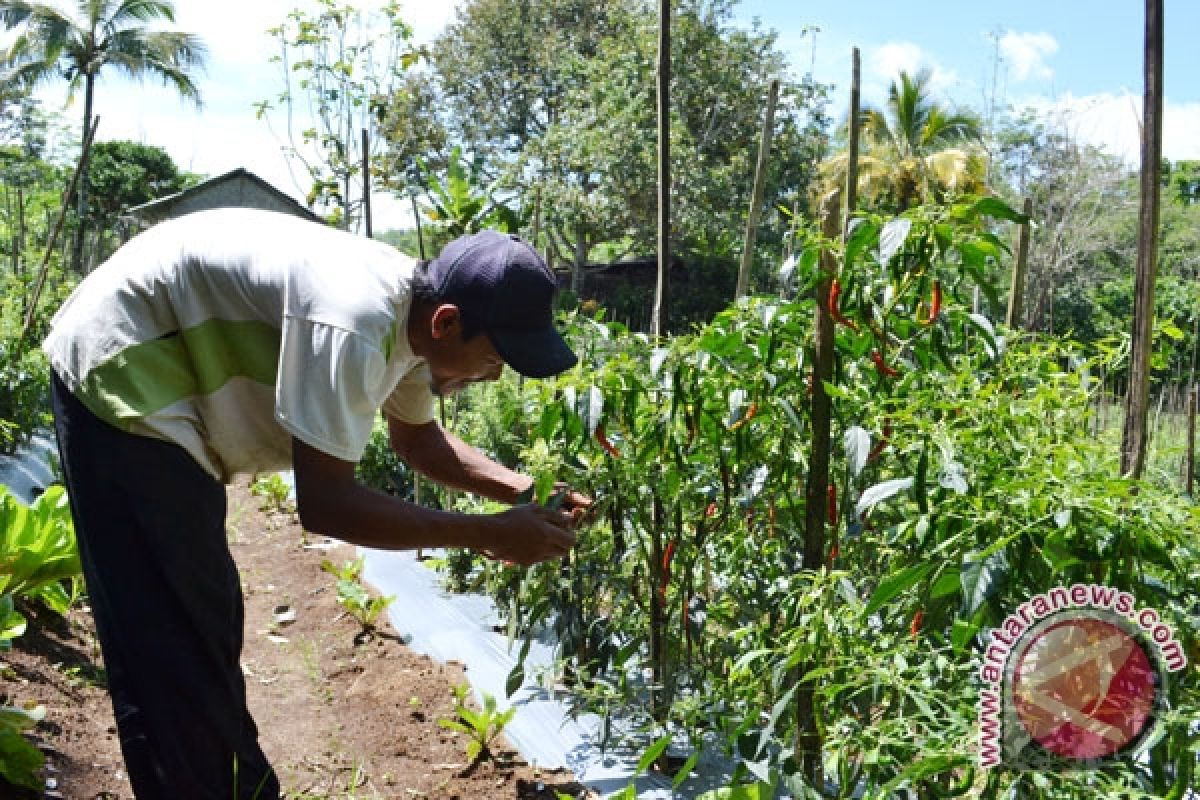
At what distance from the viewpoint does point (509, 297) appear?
172 cm

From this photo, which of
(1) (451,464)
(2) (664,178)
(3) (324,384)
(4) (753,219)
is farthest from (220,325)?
(4) (753,219)

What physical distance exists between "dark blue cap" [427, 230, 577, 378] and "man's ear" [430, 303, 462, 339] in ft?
0.05

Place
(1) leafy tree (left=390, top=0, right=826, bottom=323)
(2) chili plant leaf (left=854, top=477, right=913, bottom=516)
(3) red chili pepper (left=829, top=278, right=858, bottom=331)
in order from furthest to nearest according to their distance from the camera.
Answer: (1) leafy tree (left=390, top=0, right=826, bottom=323), (3) red chili pepper (left=829, top=278, right=858, bottom=331), (2) chili plant leaf (left=854, top=477, right=913, bottom=516)

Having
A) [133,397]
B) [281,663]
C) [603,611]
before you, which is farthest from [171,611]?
[281,663]

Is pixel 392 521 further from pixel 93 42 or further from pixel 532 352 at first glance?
pixel 93 42

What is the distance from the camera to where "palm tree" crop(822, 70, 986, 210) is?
15.9 metres

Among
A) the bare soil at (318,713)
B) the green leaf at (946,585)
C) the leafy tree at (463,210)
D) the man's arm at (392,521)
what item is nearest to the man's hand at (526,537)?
the man's arm at (392,521)

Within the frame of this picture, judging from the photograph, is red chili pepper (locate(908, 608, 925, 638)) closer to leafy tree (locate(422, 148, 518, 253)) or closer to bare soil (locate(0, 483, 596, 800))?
bare soil (locate(0, 483, 596, 800))

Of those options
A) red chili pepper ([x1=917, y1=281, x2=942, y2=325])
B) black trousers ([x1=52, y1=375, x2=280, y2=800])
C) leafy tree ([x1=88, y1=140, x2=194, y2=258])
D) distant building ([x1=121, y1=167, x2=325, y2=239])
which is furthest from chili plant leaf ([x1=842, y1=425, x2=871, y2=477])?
leafy tree ([x1=88, y1=140, x2=194, y2=258])

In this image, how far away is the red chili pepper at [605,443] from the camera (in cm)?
221

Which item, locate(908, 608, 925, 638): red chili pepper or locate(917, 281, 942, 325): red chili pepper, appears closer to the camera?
locate(908, 608, 925, 638): red chili pepper

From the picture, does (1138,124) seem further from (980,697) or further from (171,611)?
(171,611)

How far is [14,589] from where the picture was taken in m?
2.73

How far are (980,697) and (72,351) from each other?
160 centimetres
